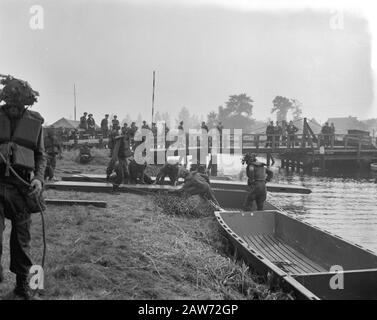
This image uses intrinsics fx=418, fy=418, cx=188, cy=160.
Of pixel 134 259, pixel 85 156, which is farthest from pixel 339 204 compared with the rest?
pixel 134 259

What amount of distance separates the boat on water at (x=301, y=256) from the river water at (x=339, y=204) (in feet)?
11.2

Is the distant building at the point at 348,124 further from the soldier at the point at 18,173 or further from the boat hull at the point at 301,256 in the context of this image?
the soldier at the point at 18,173

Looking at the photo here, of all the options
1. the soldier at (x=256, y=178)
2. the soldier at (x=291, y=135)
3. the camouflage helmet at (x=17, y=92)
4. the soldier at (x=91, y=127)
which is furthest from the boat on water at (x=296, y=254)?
the soldier at (x=291, y=135)

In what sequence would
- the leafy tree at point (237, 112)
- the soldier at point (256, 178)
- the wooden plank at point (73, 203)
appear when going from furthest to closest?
the leafy tree at point (237, 112) → the soldier at point (256, 178) → the wooden plank at point (73, 203)

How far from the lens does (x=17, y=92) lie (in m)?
4.16

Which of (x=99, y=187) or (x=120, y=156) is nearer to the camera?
(x=120, y=156)

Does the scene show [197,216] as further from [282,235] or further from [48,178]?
[48,178]

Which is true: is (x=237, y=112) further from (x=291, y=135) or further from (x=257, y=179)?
(x=257, y=179)

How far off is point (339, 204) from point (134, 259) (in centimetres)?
1547

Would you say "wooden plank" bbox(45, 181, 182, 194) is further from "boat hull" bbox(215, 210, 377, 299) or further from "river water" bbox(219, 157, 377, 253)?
"river water" bbox(219, 157, 377, 253)

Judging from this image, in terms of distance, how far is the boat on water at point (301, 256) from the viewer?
5.96 meters

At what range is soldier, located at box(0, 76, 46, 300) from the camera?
162 inches

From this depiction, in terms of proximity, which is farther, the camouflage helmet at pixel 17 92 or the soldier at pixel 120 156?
the soldier at pixel 120 156
